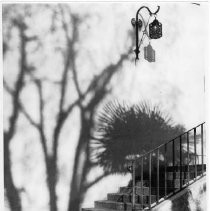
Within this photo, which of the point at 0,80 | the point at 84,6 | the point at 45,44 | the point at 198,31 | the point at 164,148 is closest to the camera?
the point at 0,80

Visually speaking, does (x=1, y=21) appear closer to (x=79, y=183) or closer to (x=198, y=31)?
(x=79, y=183)

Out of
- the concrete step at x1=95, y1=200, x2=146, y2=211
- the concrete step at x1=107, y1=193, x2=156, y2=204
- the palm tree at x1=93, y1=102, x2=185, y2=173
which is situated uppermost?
the palm tree at x1=93, y1=102, x2=185, y2=173

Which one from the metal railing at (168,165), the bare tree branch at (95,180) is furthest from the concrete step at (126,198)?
the bare tree branch at (95,180)

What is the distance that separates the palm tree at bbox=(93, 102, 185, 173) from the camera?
822 centimetres

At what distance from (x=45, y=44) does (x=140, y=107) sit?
236 cm

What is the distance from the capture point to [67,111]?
25.7 feet

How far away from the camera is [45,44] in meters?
7.70

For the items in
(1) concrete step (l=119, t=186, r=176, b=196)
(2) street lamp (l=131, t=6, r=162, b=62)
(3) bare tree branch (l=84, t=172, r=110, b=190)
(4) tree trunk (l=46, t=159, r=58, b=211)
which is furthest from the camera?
(2) street lamp (l=131, t=6, r=162, b=62)

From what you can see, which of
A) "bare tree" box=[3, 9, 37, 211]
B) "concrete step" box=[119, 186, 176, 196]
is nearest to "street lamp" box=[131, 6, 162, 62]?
"bare tree" box=[3, 9, 37, 211]

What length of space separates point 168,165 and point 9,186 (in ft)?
11.3

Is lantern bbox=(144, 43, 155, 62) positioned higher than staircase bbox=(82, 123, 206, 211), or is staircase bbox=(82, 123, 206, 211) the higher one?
lantern bbox=(144, 43, 155, 62)

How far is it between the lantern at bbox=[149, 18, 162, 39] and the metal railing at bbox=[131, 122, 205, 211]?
2057 millimetres

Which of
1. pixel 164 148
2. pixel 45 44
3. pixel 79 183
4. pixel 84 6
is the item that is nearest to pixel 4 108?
pixel 45 44

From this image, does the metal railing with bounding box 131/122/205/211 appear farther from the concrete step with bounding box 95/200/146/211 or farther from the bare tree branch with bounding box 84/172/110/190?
the bare tree branch with bounding box 84/172/110/190
